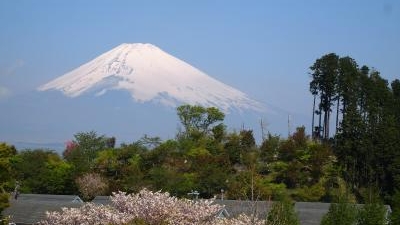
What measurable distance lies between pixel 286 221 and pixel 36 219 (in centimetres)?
1406

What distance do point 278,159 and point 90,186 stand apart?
1252cm

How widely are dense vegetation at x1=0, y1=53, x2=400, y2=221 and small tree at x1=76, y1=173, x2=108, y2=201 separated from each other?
0.21 ft

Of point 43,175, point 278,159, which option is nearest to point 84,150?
point 43,175

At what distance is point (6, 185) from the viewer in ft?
84.8

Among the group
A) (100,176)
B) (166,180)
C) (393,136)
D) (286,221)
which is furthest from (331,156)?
(286,221)

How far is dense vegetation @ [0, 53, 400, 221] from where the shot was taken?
39.6m

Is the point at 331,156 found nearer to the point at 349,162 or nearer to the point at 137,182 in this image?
the point at 349,162

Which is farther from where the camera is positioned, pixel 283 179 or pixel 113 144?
pixel 113 144

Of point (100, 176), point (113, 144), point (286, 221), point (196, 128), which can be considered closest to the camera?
point (286, 221)

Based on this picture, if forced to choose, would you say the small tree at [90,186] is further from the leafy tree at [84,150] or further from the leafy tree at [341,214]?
the leafy tree at [341,214]

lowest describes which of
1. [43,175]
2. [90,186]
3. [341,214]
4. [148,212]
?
[148,212]

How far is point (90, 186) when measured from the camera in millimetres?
42375

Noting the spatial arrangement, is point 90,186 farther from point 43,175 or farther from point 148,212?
point 148,212

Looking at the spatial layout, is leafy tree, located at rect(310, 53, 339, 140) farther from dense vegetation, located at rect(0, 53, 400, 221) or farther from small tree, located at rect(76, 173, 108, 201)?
small tree, located at rect(76, 173, 108, 201)
